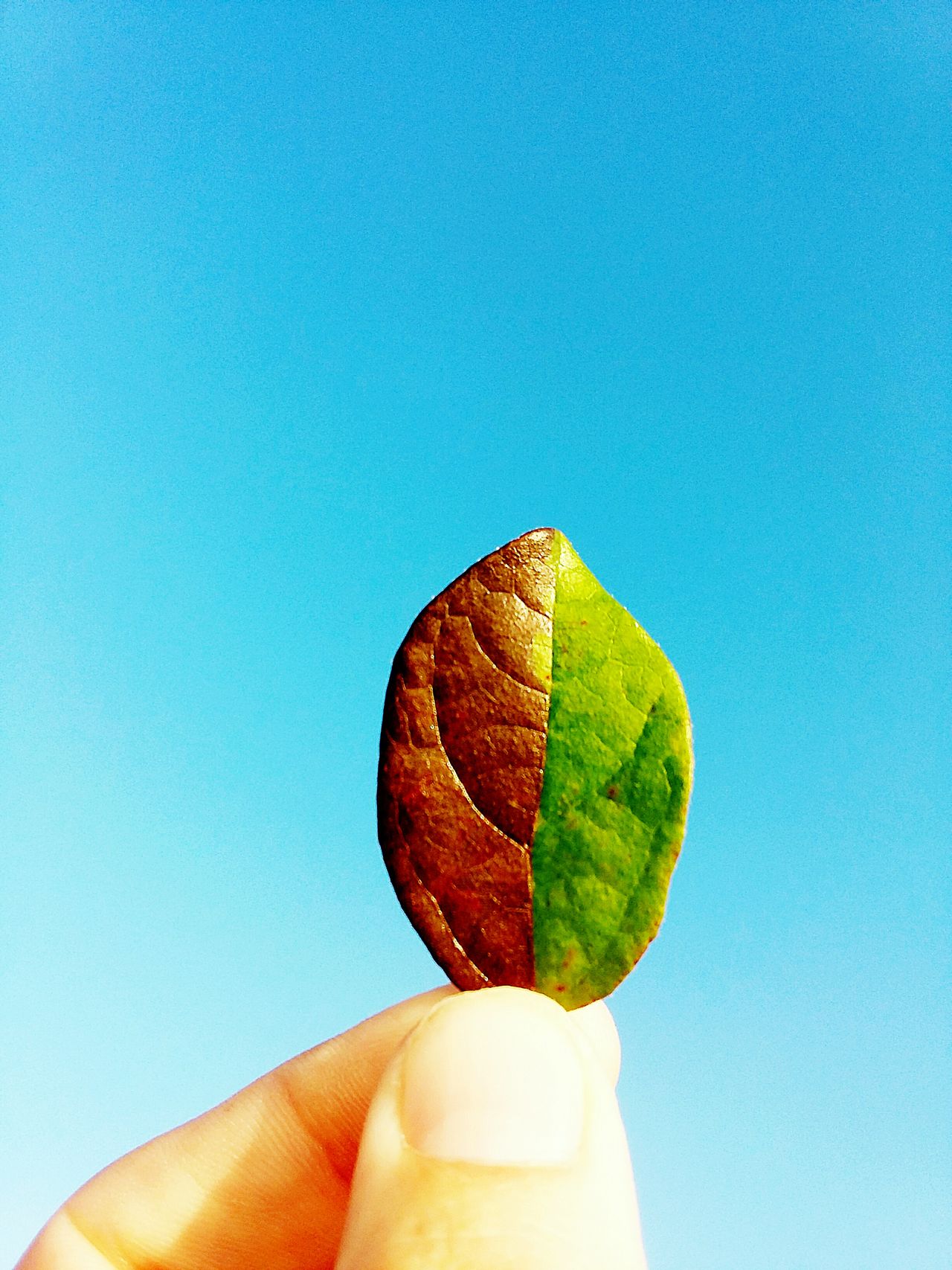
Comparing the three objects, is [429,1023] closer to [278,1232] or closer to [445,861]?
[445,861]

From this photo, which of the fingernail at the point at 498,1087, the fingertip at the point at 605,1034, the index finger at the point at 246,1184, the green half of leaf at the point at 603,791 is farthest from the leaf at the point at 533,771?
the fingertip at the point at 605,1034

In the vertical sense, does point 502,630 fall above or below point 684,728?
above

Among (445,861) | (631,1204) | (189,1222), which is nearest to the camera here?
(631,1204)

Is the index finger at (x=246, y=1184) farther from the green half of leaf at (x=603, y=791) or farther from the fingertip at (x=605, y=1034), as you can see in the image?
the green half of leaf at (x=603, y=791)

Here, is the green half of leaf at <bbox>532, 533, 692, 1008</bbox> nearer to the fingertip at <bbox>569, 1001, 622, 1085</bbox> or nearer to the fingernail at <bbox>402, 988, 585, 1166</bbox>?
the fingernail at <bbox>402, 988, 585, 1166</bbox>

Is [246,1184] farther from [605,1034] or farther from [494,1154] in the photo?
[494,1154]

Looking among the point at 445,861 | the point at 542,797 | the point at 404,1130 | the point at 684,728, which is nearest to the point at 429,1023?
the point at 404,1130

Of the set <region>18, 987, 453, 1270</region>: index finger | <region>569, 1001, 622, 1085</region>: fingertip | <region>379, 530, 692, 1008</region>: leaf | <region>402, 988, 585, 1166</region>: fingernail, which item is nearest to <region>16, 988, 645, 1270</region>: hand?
<region>402, 988, 585, 1166</region>: fingernail

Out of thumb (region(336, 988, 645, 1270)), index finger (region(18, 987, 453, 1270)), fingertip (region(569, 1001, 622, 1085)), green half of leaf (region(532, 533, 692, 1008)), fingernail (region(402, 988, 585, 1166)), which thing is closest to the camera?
thumb (region(336, 988, 645, 1270))
